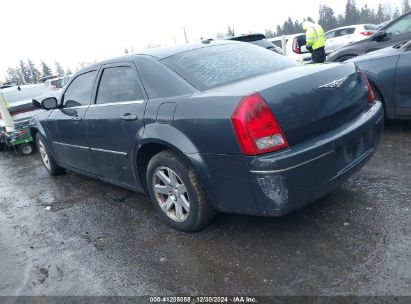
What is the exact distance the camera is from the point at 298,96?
2742 millimetres

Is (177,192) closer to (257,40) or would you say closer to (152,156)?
(152,156)

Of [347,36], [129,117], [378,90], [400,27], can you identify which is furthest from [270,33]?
[129,117]

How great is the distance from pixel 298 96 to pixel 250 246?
1222 mm

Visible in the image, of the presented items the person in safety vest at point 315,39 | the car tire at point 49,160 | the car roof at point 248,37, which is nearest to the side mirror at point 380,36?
the car roof at point 248,37

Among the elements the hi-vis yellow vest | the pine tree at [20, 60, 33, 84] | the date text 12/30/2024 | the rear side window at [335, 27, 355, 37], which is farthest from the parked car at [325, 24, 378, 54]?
the pine tree at [20, 60, 33, 84]

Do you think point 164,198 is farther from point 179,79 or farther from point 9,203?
point 9,203

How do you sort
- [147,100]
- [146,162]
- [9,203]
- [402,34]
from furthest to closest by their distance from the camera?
1. [402,34]
2. [9,203]
3. [146,162]
4. [147,100]

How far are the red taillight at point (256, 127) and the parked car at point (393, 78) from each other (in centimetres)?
297

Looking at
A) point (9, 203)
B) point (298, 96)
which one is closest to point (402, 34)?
point (298, 96)

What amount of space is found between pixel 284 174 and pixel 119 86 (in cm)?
203

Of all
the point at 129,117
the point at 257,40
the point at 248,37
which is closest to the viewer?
the point at 129,117

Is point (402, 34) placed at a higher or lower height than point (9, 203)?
higher

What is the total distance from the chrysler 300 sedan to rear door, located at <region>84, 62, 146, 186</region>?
12 millimetres

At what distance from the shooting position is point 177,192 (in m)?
3.26
